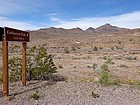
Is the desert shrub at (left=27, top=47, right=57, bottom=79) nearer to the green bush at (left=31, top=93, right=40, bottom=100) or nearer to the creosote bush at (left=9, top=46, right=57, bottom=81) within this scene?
the creosote bush at (left=9, top=46, right=57, bottom=81)

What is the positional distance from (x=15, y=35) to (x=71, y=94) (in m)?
3.10

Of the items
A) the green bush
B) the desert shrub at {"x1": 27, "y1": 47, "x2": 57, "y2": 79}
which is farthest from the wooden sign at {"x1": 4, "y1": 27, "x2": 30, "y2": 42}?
the green bush

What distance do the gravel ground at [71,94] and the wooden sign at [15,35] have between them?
6.50ft

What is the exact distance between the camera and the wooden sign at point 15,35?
9016 mm

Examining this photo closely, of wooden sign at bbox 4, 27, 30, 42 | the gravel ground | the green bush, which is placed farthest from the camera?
wooden sign at bbox 4, 27, 30, 42

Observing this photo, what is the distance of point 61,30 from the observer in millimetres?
184000

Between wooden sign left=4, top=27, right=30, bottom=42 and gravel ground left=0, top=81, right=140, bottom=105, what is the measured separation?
77.9 inches

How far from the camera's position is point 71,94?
933 centimetres

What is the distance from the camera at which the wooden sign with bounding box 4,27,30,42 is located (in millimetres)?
9016

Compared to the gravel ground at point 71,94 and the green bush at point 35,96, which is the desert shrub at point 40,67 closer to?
the gravel ground at point 71,94

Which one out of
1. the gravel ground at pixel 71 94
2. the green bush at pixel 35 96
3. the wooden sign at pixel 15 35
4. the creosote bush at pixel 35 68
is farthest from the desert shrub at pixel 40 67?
the green bush at pixel 35 96

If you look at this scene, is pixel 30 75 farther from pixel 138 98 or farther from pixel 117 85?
pixel 138 98

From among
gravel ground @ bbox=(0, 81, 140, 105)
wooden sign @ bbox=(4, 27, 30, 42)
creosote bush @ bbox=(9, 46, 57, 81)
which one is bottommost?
gravel ground @ bbox=(0, 81, 140, 105)

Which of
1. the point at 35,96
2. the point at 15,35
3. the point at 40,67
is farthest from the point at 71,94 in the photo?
the point at 40,67
